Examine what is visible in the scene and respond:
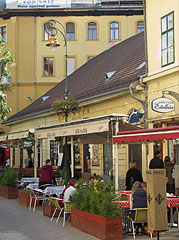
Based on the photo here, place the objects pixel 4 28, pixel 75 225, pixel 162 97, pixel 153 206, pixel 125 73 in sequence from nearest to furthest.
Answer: pixel 153 206, pixel 75 225, pixel 162 97, pixel 125 73, pixel 4 28

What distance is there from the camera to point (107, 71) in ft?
86.9

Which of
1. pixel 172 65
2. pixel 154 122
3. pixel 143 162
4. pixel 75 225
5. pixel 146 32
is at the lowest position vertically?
pixel 75 225

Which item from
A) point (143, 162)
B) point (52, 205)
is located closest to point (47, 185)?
point (52, 205)

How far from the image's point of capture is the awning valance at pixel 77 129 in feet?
40.9

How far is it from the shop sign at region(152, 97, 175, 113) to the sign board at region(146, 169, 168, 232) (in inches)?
264

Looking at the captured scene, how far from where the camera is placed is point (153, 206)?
915cm

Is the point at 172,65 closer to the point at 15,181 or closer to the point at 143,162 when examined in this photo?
the point at 143,162

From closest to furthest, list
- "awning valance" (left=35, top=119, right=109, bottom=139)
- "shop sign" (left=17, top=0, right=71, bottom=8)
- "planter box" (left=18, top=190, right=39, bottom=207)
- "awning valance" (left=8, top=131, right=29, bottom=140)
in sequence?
"awning valance" (left=35, top=119, right=109, bottom=139)
"planter box" (left=18, top=190, right=39, bottom=207)
"awning valance" (left=8, top=131, right=29, bottom=140)
"shop sign" (left=17, top=0, right=71, bottom=8)

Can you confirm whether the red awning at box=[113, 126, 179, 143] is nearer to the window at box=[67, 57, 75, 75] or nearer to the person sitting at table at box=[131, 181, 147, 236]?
the person sitting at table at box=[131, 181, 147, 236]

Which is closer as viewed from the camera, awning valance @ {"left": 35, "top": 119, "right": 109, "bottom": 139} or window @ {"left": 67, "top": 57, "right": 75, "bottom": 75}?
awning valance @ {"left": 35, "top": 119, "right": 109, "bottom": 139}

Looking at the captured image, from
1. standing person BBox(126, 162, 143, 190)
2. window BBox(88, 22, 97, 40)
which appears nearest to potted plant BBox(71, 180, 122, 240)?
standing person BBox(126, 162, 143, 190)

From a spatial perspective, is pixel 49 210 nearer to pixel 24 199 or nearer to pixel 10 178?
pixel 24 199

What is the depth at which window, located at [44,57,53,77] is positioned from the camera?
→ 4266 cm

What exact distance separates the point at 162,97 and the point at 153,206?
714cm
